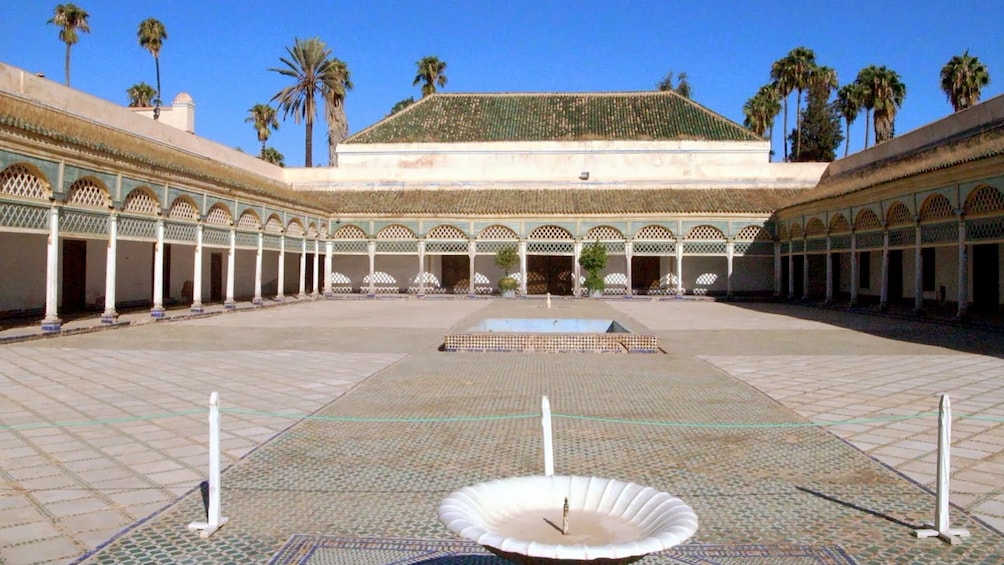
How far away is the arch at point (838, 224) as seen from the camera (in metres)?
23.2

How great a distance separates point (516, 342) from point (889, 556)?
889 centimetres

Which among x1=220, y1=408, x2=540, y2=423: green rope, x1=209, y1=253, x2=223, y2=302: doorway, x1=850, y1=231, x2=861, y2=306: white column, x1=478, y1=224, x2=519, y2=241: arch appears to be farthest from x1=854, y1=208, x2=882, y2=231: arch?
x1=209, y1=253, x2=223, y2=302: doorway

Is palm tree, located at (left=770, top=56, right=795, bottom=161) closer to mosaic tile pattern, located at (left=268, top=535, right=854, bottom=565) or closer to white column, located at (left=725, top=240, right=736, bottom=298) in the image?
white column, located at (left=725, top=240, right=736, bottom=298)

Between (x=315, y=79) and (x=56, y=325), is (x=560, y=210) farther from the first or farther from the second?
(x=56, y=325)

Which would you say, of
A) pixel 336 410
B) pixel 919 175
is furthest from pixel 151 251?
pixel 919 175

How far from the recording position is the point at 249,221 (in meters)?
23.1

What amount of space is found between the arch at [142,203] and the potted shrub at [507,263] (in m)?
14.5

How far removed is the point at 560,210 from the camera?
29.7 meters

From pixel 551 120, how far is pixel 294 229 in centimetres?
1517

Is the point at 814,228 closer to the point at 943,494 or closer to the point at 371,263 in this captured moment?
the point at 371,263

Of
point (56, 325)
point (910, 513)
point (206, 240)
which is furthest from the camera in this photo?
point (206, 240)

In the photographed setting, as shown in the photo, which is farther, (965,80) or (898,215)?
(965,80)

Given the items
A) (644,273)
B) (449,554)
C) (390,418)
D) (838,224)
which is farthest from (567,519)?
(644,273)

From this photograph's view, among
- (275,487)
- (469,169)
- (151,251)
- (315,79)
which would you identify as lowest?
(275,487)
